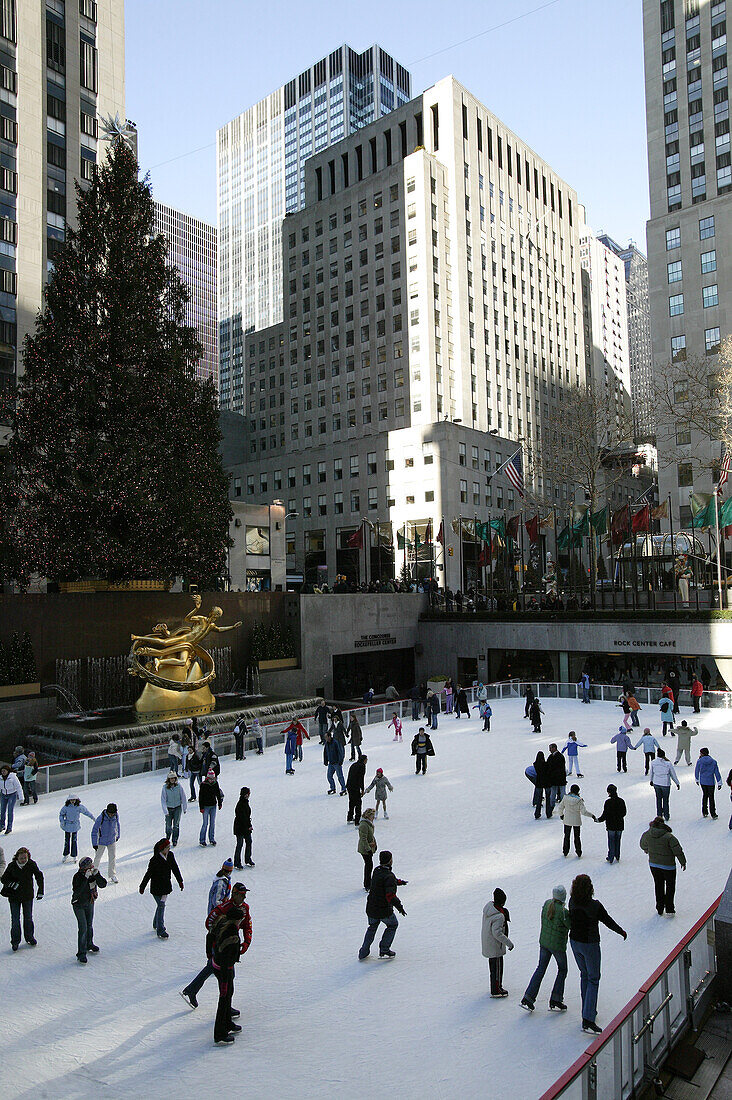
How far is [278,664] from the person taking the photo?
31484 millimetres

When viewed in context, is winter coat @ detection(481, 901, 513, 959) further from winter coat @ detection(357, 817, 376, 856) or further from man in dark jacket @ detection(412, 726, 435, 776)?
man in dark jacket @ detection(412, 726, 435, 776)

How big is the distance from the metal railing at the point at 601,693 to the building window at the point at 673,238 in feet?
159

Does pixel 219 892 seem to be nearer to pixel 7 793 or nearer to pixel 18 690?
pixel 7 793

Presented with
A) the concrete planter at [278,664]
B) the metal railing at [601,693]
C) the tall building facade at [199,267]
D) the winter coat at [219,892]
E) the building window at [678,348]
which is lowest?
the metal railing at [601,693]

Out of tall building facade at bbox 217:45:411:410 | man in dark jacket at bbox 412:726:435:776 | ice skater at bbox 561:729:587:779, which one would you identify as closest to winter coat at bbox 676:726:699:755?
ice skater at bbox 561:729:587:779

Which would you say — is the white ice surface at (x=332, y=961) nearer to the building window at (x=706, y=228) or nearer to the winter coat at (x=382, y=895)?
the winter coat at (x=382, y=895)

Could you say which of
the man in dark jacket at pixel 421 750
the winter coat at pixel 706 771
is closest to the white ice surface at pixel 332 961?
the winter coat at pixel 706 771

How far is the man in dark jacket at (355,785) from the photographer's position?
43.5 ft

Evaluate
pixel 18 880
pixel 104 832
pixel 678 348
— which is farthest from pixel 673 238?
pixel 18 880

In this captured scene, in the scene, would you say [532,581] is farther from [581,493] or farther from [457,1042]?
[457,1042]

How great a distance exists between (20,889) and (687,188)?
71.9 metres

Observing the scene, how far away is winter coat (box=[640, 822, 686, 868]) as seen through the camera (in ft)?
29.7

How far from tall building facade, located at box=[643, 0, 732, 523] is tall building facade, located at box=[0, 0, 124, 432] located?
146 ft

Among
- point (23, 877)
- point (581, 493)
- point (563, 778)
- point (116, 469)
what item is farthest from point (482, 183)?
point (23, 877)
